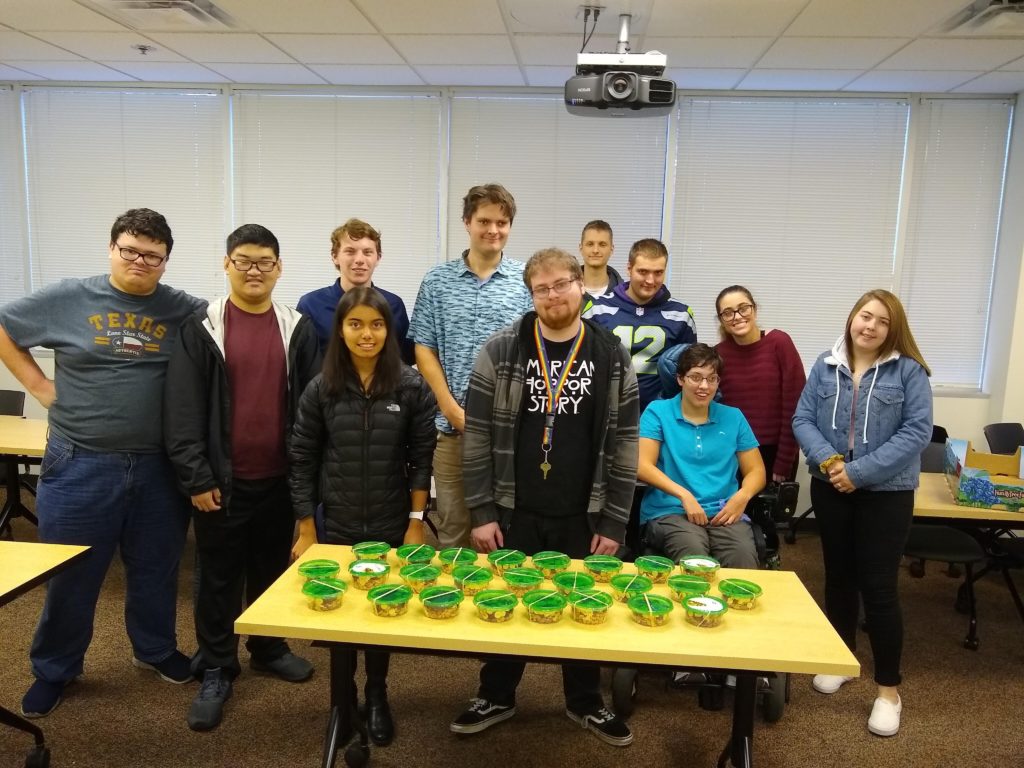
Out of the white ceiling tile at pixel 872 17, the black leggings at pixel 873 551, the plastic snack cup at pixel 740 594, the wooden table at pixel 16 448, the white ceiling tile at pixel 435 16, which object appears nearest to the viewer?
the plastic snack cup at pixel 740 594

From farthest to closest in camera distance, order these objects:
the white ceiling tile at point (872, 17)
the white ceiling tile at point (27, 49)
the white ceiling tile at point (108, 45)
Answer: the white ceiling tile at point (27, 49) < the white ceiling tile at point (108, 45) < the white ceiling tile at point (872, 17)

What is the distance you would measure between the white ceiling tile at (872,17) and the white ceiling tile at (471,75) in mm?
1612

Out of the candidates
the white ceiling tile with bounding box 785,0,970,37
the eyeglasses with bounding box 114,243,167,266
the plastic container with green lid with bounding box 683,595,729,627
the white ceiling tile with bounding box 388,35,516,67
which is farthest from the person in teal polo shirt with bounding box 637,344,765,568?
the white ceiling tile with bounding box 388,35,516,67

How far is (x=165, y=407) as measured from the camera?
7.29 feet

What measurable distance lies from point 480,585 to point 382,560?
0.32 meters

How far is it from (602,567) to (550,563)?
14 centimetres

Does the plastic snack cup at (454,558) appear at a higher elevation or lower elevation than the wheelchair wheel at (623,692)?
higher

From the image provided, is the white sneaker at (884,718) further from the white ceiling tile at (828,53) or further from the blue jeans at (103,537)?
the white ceiling tile at (828,53)

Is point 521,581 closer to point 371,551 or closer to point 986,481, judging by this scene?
point 371,551

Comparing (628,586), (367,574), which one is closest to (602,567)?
(628,586)

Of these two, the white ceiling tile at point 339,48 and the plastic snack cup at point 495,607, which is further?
the white ceiling tile at point 339,48

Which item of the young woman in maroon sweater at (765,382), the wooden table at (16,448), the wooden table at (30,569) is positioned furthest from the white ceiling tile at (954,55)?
the wooden table at (16,448)

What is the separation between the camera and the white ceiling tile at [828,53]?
11.4 feet

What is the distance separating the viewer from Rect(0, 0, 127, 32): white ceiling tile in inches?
130
